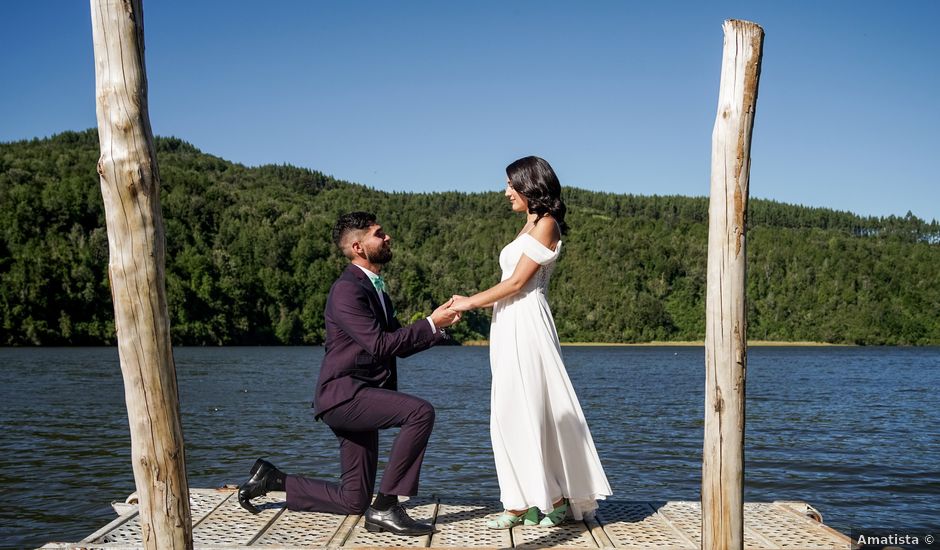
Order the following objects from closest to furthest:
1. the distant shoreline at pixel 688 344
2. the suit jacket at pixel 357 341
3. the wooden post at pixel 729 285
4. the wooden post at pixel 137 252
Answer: the wooden post at pixel 137 252 < the wooden post at pixel 729 285 < the suit jacket at pixel 357 341 < the distant shoreline at pixel 688 344

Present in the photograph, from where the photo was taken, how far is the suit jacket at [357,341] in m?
6.35

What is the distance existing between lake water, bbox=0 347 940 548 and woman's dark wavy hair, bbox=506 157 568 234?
7.09 m

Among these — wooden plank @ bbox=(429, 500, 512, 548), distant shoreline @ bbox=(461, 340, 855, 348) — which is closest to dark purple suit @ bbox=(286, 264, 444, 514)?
wooden plank @ bbox=(429, 500, 512, 548)

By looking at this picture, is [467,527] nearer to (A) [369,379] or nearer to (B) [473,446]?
(A) [369,379]

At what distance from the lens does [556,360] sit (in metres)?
6.51

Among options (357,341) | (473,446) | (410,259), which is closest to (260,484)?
(357,341)

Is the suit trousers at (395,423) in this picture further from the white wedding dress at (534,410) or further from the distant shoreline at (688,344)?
the distant shoreline at (688,344)

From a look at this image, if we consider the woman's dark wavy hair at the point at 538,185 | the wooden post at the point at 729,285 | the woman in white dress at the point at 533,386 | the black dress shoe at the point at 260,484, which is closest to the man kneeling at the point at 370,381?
the woman in white dress at the point at 533,386

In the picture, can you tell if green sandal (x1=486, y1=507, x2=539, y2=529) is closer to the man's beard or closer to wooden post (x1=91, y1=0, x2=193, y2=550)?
the man's beard

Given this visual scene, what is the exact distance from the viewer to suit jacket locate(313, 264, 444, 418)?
635 centimetres

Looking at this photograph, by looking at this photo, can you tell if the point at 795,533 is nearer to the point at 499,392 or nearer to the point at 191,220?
the point at 499,392

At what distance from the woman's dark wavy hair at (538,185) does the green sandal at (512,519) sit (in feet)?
7.08

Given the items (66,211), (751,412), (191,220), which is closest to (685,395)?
(751,412)

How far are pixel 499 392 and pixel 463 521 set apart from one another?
44.2 inches
